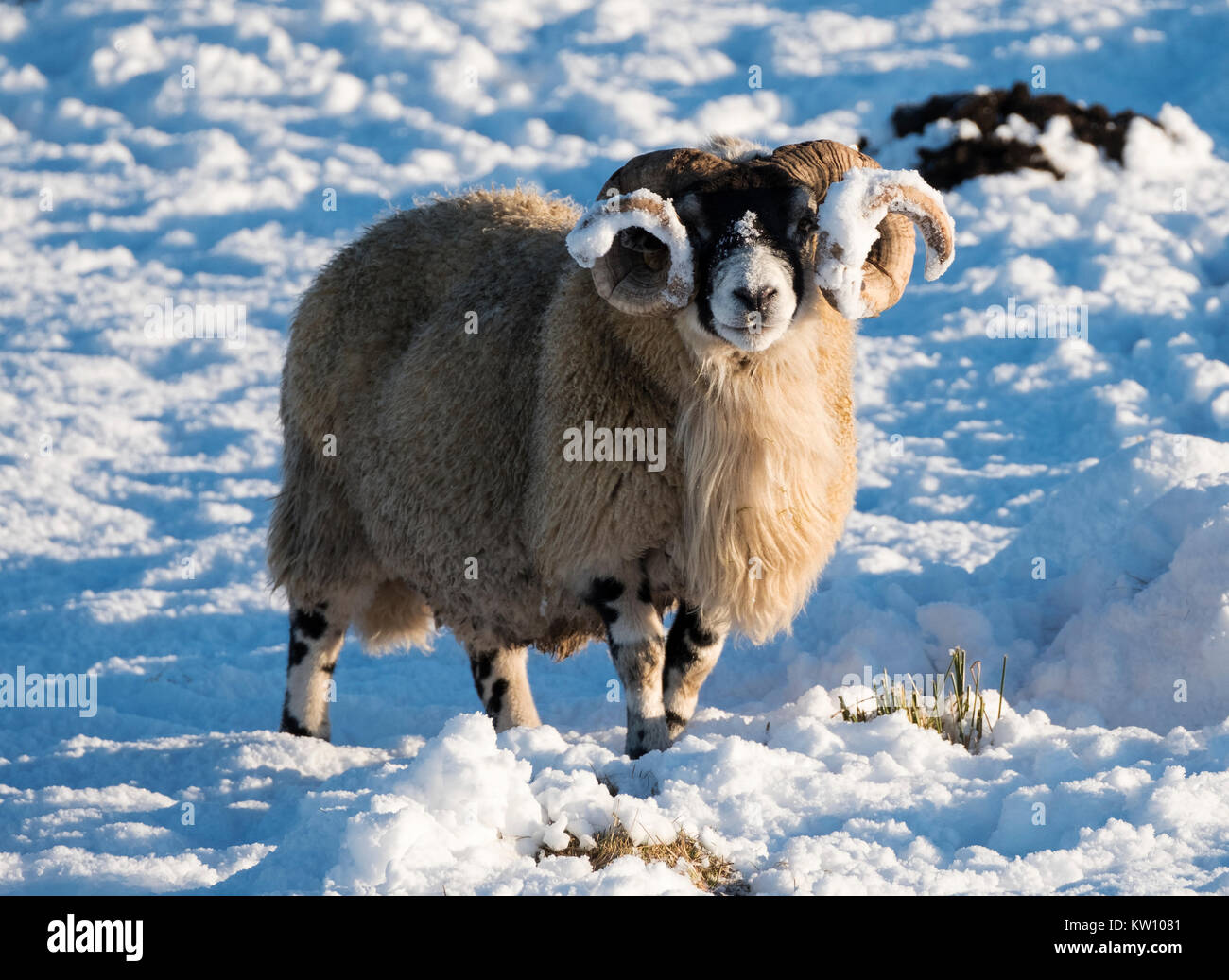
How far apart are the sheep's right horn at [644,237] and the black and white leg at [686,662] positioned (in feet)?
4.40

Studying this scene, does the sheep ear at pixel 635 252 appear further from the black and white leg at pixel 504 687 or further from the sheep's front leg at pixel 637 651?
the black and white leg at pixel 504 687

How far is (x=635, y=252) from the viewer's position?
4.86 m

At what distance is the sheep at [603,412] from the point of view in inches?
188

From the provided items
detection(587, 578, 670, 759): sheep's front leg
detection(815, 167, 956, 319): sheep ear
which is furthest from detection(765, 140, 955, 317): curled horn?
detection(587, 578, 670, 759): sheep's front leg

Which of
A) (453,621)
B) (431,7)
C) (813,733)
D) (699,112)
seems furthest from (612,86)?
(813,733)

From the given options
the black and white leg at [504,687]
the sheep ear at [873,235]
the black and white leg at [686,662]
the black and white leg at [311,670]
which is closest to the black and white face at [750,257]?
the sheep ear at [873,235]

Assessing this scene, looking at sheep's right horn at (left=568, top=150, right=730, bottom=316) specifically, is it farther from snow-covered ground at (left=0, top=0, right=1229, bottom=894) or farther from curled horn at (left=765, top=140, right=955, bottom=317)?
snow-covered ground at (left=0, top=0, right=1229, bottom=894)

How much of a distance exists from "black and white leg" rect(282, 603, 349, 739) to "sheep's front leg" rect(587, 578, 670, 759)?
195 cm

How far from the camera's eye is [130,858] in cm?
470

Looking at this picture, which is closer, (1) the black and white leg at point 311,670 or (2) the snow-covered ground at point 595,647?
(2) the snow-covered ground at point 595,647

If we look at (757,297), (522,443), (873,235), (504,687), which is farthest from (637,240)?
(504,687)

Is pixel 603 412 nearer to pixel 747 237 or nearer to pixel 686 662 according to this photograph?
pixel 747 237

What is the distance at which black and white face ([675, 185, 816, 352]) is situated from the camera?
458 centimetres

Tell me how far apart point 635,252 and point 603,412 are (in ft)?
2.02
